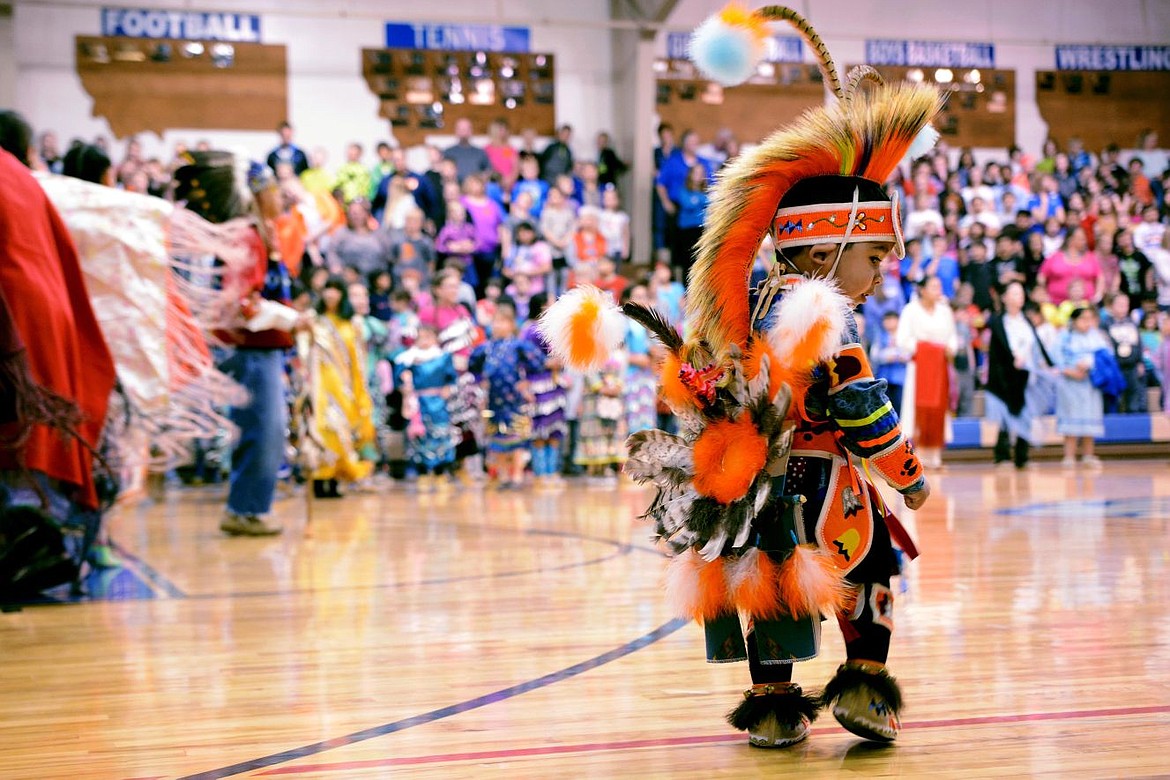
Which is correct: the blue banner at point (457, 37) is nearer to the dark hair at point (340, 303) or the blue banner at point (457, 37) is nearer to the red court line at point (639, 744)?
the dark hair at point (340, 303)

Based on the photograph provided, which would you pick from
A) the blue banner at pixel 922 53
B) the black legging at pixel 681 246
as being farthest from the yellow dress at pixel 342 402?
the blue banner at pixel 922 53

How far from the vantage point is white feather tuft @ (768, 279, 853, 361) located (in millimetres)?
2346

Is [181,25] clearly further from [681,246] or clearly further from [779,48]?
[779,48]

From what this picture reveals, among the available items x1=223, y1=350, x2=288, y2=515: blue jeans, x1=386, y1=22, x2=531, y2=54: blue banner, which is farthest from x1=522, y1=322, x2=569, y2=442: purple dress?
x1=386, y1=22, x2=531, y2=54: blue banner

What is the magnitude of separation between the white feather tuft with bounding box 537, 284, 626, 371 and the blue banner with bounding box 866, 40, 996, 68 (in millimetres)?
13400

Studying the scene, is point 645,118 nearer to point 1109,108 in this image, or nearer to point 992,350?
point 992,350

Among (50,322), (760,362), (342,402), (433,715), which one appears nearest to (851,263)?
(760,362)

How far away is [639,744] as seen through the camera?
248cm

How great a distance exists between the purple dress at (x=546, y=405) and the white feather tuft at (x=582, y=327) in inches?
247

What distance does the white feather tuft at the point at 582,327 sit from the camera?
8.59 ft

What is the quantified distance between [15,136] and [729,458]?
9.77 ft

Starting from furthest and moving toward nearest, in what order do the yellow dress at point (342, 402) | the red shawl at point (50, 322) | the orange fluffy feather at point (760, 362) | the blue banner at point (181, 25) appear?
the blue banner at point (181, 25)
the yellow dress at point (342, 402)
the red shawl at point (50, 322)
the orange fluffy feather at point (760, 362)

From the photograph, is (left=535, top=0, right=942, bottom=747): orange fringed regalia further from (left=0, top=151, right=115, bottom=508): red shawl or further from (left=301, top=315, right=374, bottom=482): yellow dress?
(left=301, top=315, right=374, bottom=482): yellow dress

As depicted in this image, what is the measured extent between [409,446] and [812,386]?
7047 millimetres
